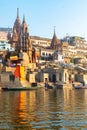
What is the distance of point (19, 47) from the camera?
93562 millimetres

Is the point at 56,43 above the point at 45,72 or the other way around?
above

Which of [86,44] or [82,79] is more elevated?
[86,44]

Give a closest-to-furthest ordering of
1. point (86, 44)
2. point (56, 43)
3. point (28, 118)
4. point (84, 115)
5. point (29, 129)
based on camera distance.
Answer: point (29, 129) → point (28, 118) → point (84, 115) → point (56, 43) → point (86, 44)

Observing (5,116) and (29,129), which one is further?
(5,116)

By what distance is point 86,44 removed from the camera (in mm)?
157875

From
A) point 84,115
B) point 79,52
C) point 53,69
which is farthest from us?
point 79,52

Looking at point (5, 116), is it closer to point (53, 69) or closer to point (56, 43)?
point (53, 69)

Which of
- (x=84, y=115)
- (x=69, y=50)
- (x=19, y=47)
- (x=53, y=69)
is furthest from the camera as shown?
(x=69, y=50)

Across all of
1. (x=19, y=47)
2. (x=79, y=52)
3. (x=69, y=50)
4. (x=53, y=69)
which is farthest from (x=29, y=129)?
(x=79, y=52)

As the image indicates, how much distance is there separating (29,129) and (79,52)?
120 meters

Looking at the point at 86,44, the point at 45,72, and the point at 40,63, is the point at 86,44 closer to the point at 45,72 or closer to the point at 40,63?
the point at 40,63

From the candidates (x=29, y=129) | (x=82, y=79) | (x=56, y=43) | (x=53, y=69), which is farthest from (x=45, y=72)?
(x=29, y=129)

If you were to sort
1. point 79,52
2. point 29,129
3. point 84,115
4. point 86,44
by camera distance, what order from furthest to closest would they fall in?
point 86,44, point 79,52, point 84,115, point 29,129

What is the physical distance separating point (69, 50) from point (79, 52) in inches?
473
